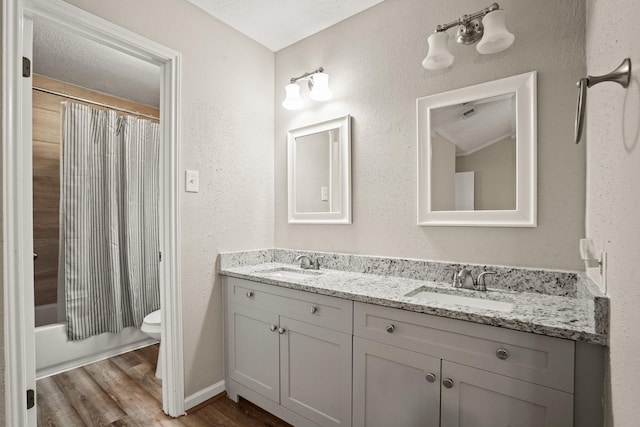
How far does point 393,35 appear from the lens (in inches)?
71.3

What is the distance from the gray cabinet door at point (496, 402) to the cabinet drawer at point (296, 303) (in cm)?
46

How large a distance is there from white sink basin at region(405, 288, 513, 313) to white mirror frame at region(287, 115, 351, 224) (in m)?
0.67

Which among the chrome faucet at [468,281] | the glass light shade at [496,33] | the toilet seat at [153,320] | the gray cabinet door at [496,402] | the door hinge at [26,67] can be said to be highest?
the glass light shade at [496,33]

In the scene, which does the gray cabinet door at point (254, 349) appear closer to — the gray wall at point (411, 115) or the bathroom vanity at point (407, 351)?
the bathroom vanity at point (407, 351)

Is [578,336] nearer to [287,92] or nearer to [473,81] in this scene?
[473,81]

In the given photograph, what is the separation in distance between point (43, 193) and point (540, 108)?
350 cm

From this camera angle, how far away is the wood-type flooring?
173 centimetres

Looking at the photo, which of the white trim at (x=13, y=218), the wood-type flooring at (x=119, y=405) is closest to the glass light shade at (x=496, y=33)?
the white trim at (x=13, y=218)

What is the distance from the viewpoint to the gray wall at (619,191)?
63cm

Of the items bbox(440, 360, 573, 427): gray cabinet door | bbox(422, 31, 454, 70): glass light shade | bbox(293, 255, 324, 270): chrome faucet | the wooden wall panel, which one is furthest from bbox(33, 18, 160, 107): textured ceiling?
bbox(440, 360, 573, 427): gray cabinet door

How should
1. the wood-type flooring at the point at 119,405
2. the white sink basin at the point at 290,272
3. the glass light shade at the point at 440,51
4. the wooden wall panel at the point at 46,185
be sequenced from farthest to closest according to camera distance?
the wooden wall panel at the point at 46,185 → the white sink basin at the point at 290,272 → the wood-type flooring at the point at 119,405 → the glass light shade at the point at 440,51

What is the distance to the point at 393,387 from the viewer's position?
1276mm

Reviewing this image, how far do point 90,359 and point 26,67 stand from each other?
7.08 feet

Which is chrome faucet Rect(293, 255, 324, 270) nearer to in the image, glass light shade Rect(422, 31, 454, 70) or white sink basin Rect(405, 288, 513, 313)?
white sink basin Rect(405, 288, 513, 313)
